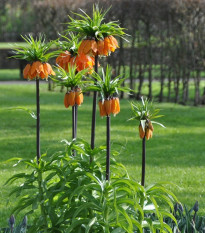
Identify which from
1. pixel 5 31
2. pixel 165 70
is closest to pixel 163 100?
pixel 165 70

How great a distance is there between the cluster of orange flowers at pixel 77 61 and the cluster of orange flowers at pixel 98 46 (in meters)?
0.17

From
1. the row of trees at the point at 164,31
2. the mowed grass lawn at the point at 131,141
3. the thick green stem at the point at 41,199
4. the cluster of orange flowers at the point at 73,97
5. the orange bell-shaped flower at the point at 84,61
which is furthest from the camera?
the row of trees at the point at 164,31

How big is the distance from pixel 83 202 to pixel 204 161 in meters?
6.24

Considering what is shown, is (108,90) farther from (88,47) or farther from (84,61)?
(84,61)

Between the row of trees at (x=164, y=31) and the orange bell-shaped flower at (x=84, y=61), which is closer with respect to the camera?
the orange bell-shaped flower at (x=84, y=61)

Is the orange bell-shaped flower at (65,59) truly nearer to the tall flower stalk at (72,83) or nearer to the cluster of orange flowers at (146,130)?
the tall flower stalk at (72,83)

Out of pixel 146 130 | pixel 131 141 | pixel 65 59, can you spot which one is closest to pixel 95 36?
pixel 65 59

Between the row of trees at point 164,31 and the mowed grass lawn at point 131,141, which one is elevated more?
the row of trees at point 164,31

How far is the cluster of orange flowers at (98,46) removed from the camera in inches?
→ 148

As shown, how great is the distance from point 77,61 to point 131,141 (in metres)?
7.24

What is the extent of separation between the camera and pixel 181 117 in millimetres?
14781

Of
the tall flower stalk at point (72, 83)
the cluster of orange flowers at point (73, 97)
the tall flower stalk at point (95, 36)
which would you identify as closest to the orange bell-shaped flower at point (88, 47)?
the tall flower stalk at point (95, 36)

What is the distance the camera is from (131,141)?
11367mm

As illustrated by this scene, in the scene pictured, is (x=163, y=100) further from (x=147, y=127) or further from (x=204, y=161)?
(x=147, y=127)
